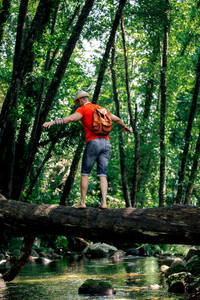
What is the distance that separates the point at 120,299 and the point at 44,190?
630 inches

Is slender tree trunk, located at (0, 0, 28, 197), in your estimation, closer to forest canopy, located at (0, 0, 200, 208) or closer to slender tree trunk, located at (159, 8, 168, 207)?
forest canopy, located at (0, 0, 200, 208)

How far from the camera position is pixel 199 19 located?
808 inches

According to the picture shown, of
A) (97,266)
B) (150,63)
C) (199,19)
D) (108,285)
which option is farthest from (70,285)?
(199,19)

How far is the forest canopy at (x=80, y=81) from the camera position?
13.2 meters

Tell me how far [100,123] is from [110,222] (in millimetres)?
1786

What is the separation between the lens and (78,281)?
11.3 metres

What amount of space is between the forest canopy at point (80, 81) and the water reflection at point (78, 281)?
364 cm

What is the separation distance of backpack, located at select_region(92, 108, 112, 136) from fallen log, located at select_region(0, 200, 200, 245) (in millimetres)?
1387

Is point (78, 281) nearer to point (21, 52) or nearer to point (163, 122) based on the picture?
point (21, 52)

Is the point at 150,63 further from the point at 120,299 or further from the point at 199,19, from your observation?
the point at 120,299

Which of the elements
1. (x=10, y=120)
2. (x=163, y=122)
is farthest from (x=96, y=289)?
(x=163, y=122)

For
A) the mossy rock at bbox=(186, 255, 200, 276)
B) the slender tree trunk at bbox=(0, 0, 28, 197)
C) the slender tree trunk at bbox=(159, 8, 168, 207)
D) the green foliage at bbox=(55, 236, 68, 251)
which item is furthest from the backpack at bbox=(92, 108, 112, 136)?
the green foliage at bbox=(55, 236, 68, 251)

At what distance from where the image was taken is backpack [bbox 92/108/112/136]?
684cm

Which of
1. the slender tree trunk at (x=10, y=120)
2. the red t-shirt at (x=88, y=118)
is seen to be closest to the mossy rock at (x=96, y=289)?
the red t-shirt at (x=88, y=118)
